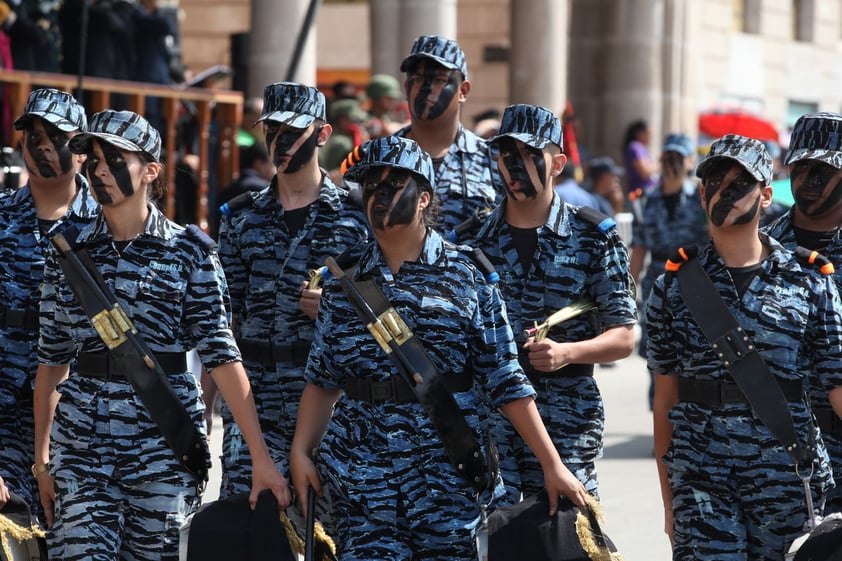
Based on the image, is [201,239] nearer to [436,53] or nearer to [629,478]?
[436,53]

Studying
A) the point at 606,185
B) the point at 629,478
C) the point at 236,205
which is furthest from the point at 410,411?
the point at 606,185

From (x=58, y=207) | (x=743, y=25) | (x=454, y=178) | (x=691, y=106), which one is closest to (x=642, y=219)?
(x=454, y=178)

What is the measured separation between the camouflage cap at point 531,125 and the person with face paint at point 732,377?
0.82 m

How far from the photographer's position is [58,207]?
7070 millimetres

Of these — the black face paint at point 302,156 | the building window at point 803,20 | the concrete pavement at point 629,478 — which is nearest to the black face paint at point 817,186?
the black face paint at point 302,156

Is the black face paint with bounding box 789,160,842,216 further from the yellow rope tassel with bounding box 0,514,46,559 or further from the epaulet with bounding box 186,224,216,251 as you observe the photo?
the yellow rope tassel with bounding box 0,514,46,559

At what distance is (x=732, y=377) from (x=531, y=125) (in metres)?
1.42

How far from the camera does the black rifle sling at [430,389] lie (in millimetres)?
5445

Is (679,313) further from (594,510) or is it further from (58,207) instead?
(58,207)

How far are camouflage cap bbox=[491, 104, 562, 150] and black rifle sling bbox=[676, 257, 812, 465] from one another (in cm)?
115

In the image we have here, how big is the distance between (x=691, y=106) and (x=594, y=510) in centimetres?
2350

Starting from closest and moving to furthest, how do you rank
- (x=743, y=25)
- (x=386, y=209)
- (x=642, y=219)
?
(x=386, y=209), (x=642, y=219), (x=743, y=25)

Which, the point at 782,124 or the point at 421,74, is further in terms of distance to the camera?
the point at 782,124

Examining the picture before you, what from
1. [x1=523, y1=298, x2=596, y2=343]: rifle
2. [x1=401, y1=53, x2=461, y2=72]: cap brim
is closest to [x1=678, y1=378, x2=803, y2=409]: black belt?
[x1=523, y1=298, x2=596, y2=343]: rifle
